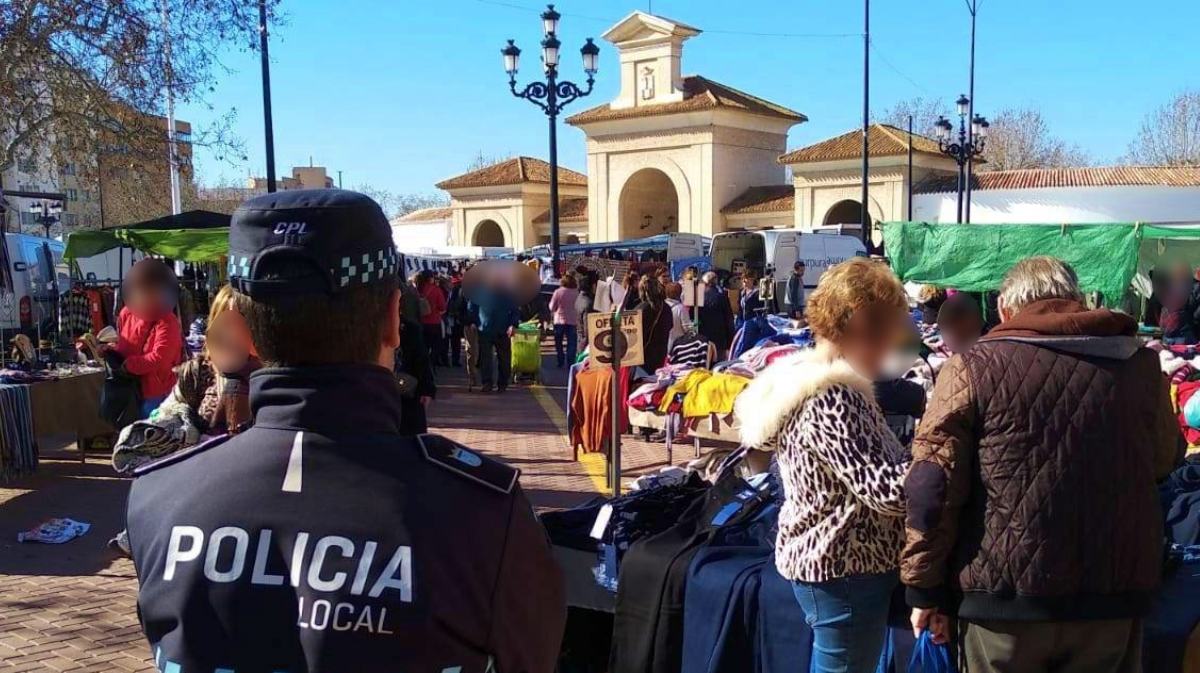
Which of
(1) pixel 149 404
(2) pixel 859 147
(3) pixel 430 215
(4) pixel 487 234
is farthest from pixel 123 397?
(3) pixel 430 215

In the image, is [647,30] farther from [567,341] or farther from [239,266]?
[239,266]

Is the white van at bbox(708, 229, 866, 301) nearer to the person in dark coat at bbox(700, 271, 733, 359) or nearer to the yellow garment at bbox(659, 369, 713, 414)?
the person in dark coat at bbox(700, 271, 733, 359)

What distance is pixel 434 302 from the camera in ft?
49.2

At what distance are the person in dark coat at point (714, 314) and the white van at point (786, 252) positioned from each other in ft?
25.3

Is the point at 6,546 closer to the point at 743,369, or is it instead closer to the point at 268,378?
the point at 743,369

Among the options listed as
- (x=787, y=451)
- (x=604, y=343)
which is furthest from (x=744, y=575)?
(x=604, y=343)

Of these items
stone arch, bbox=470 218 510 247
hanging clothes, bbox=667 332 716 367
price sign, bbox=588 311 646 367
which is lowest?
hanging clothes, bbox=667 332 716 367

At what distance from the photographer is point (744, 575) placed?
11.8 feet

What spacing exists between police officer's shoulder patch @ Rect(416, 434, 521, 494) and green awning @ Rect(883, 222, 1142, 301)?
12074 millimetres

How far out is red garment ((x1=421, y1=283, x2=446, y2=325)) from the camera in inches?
562

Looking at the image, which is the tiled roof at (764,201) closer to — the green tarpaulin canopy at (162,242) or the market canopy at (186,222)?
the market canopy at (186,222)

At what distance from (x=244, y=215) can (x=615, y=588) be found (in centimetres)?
291

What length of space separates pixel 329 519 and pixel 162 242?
1428 centimetres

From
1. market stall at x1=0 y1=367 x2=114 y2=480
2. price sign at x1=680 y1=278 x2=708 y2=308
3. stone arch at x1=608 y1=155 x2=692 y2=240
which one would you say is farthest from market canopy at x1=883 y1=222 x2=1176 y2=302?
stone arch at x1=608 y1=155 x2=692 y2=240
